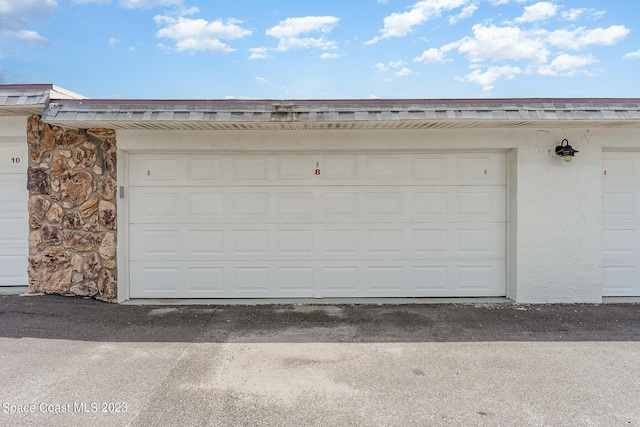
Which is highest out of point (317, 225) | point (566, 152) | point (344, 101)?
point (344, 101)

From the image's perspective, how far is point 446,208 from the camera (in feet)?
19.9

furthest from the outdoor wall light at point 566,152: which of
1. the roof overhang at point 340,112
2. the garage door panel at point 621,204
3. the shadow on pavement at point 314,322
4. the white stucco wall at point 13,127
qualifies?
the white stucco wall at point 13,127

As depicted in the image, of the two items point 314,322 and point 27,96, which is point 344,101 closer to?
point 314,322

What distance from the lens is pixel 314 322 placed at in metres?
5.10

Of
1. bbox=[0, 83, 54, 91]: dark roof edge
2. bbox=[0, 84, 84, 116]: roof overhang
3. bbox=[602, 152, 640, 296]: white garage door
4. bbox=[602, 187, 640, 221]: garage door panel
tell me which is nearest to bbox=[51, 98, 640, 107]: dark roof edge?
bbox=[0, 84, 84, 116]: roof overhang

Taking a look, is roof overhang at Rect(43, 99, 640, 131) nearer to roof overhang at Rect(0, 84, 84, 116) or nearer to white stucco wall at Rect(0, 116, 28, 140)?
roof overhang at Rect(0, 84, 84, 116)

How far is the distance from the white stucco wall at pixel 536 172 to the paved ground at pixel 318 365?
0.48 meters

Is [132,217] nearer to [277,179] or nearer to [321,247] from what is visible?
[277,179]

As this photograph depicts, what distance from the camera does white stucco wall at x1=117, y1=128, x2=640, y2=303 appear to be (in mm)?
5766

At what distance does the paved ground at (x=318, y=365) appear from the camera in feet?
9.75

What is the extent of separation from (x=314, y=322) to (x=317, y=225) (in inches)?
61.5

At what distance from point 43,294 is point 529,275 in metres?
7.25

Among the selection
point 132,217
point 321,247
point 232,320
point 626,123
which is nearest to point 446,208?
point 321,247

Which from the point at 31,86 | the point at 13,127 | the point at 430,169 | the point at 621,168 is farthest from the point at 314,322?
the point at 13,127
